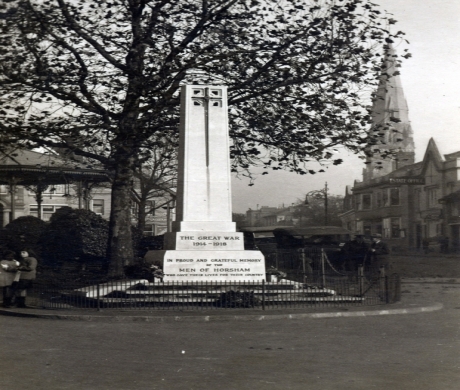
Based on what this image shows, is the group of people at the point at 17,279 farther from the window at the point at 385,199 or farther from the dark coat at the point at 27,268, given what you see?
the window at the point at 385,199

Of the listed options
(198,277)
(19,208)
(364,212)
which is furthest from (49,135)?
(364,212)

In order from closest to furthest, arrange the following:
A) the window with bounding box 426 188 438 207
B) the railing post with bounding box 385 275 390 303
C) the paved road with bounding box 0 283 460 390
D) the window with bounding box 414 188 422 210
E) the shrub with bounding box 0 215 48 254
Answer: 1. the paved road with bounding box 0 283 460 390
2. the railing post with bounding box 385 275 390 303
3. the shrub with bounding box 0 215 48 254
4. the window with bounding box 426 188 438 207
5. the window with bounding box 414 188 422 210

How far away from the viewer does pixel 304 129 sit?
22.5 m

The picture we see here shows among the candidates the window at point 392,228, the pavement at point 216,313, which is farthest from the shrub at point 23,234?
the window at point 392,228

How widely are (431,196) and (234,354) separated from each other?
5914cm

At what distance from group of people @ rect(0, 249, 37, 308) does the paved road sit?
2.05m

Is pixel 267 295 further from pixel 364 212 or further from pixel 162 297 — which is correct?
pixel 364 212

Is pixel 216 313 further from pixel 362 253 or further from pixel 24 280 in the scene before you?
pixel 362 253

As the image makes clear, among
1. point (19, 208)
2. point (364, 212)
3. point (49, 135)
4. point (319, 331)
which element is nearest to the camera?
point (319, 331)

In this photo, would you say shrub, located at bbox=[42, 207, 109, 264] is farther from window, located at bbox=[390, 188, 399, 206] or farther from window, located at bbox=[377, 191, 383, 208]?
window, located at bbox=[377, 191, 383, 208]

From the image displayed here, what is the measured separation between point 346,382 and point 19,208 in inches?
2074

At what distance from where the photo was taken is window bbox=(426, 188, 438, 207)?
65.1 meters

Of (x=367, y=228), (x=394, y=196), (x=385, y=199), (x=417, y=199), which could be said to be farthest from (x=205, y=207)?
(x=367, y=228)

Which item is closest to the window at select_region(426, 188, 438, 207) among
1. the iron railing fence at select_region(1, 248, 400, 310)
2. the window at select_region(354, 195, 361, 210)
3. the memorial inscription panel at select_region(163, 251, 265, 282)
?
the window at select_region(354, 195, 361, 210)
